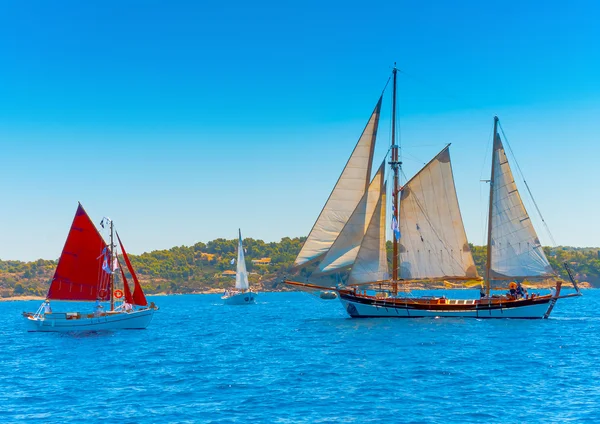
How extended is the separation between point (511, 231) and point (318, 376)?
125 feet

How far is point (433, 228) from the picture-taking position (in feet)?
229

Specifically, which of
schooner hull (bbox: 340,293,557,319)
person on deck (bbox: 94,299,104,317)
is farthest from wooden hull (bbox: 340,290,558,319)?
person on deck (bbox: 94,299,104,317)

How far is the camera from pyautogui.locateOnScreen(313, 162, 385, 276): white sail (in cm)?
6506

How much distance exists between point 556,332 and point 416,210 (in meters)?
17.9

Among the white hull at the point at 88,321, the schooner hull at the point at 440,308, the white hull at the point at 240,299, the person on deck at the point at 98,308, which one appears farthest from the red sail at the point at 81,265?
the white hull at the point at 240,299

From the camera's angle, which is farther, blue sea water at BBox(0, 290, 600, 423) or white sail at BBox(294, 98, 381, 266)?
white sail at BBox(294, 98, 381, 266)

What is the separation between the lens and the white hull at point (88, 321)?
2697 inches

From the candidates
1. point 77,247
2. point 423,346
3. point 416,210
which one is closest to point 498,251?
point 416,210

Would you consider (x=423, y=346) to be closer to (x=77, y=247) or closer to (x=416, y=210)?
(x=416, y=210)

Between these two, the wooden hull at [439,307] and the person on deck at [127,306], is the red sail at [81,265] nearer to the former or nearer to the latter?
the person on deck at [127,306]

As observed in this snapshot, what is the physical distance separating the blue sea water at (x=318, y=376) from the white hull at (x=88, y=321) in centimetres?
241

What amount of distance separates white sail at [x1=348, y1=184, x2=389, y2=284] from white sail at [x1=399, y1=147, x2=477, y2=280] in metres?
3.58

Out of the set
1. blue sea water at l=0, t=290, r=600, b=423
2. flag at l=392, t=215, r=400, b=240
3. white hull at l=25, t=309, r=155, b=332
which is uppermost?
flag at l=392, t=215, r=400, b=240

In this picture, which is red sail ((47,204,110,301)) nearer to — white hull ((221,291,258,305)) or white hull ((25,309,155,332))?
white hull ((25,309,155,332))
